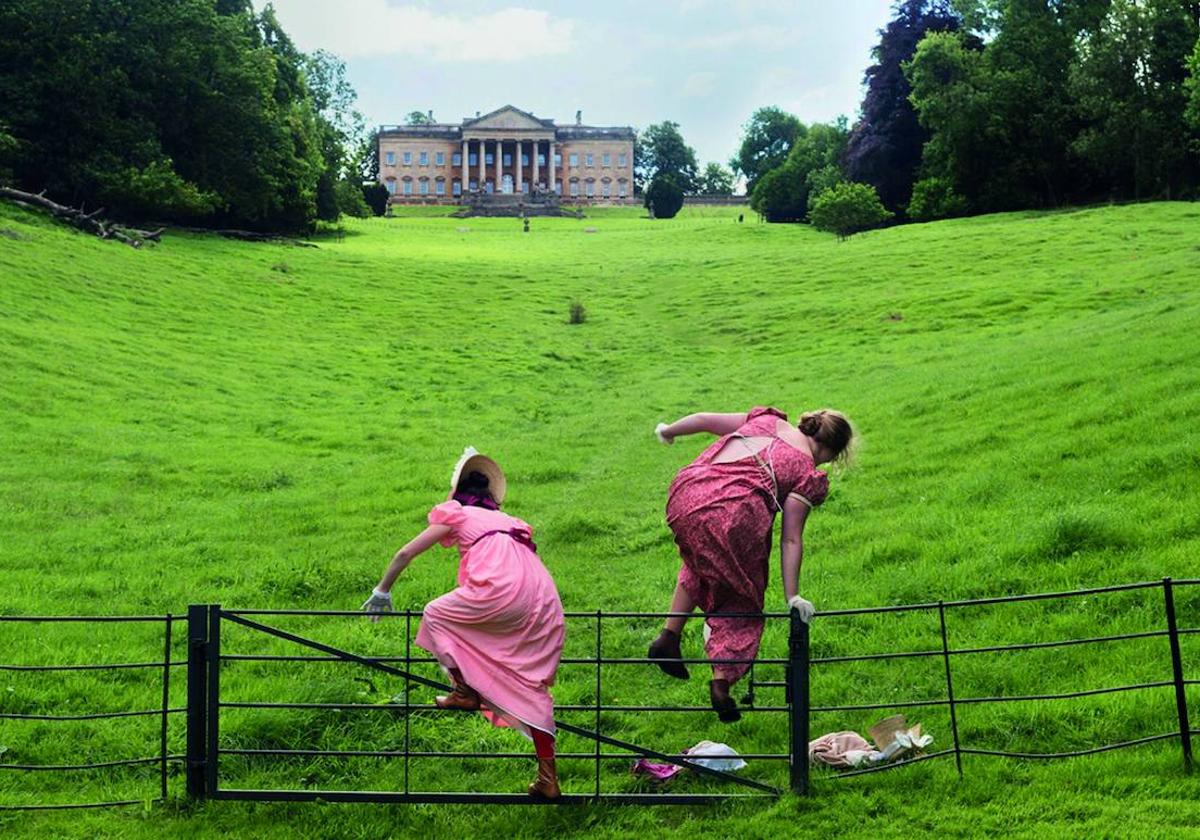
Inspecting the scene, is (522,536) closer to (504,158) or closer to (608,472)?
→ (608,472)

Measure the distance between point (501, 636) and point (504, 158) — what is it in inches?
5632

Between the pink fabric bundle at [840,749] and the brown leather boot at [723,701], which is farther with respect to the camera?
the pink fabric bundle at [840,749]

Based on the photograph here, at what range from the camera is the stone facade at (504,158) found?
463 feet

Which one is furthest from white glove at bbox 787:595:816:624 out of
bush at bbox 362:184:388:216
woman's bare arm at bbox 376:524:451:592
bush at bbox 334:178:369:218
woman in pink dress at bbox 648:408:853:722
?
bush at bbox 362:184:388:216

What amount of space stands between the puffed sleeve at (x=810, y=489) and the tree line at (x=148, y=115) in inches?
1825

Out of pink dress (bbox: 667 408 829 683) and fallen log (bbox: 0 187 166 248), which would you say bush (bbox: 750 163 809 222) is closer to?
fallen log (bbox: 0 187 166 248)

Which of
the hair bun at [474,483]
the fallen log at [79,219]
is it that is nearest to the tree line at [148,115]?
the fallen log at [79,219]

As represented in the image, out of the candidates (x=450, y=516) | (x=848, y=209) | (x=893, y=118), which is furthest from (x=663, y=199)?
(x=450, y=516)

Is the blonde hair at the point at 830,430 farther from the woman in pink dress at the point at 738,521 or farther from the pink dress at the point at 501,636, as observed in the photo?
the pink dress at the point at 501,636

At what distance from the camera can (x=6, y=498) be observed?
14195 millimetres

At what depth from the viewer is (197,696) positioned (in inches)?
230

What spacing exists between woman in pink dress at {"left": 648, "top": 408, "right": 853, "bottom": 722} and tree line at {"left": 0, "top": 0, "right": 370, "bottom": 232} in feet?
151

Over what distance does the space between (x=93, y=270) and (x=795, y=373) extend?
21552mm

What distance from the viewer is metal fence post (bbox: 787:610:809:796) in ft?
18.9
